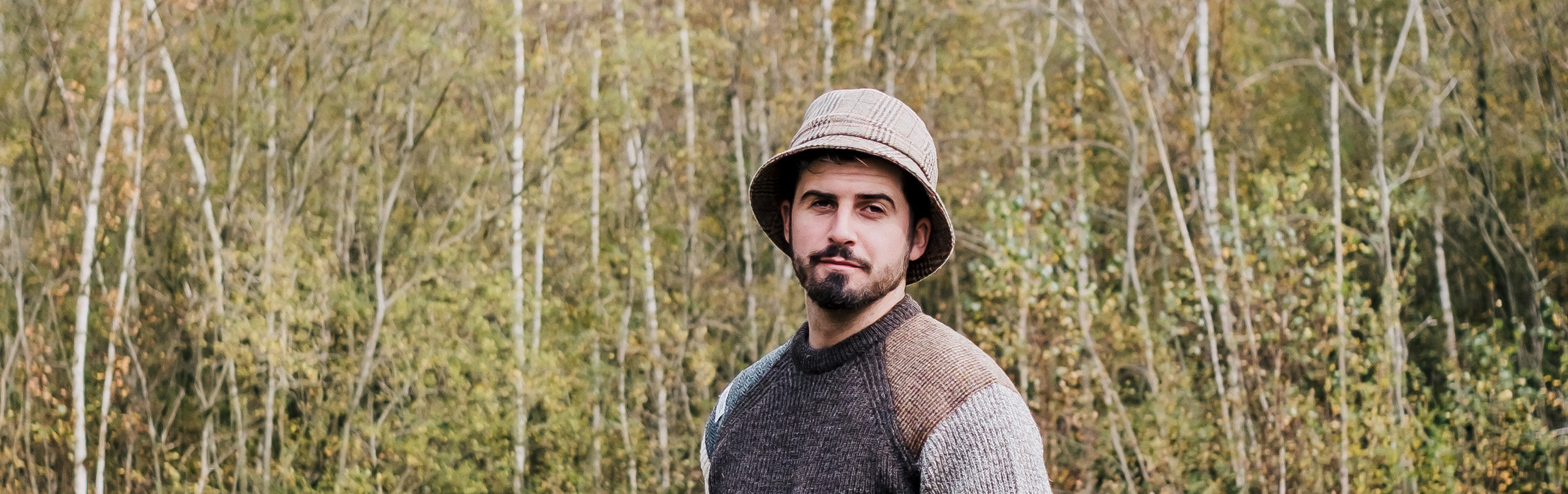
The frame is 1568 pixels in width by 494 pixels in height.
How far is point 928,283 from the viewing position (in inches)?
583

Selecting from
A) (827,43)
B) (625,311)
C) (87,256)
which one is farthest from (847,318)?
(827,43)

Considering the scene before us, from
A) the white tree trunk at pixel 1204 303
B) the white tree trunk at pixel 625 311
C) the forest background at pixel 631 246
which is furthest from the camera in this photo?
the white tree trunk at pixel 625 311

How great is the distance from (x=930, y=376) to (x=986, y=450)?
0.16 m

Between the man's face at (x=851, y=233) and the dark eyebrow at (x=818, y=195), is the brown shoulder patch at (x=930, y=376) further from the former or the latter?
the dark eyebrow at (x=818, y=195)

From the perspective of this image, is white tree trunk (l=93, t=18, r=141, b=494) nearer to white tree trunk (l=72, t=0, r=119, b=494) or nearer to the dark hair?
white tree trunk (l=72, t=0, r=119, b=494)

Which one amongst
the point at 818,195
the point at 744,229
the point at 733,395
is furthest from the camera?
the point at 744,229

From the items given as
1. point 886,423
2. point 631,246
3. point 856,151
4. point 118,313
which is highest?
point 856,151

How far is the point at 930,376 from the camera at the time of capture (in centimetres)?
176

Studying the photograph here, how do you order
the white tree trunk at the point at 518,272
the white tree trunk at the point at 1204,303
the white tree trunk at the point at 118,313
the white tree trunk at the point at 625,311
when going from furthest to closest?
1. the white tree trunk at the point at 625,311
2. the white tree trunk at the point at 518,272
3. the white tree trunk at the point at 118,313
4. the white tree trunk at the point at 1204,303

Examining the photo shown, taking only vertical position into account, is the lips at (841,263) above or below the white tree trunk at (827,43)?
below

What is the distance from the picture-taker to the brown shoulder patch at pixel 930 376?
1705mm

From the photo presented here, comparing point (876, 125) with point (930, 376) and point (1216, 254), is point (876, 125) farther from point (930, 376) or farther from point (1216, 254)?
point (1216, 254)

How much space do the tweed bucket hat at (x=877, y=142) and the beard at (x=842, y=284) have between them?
127 mm

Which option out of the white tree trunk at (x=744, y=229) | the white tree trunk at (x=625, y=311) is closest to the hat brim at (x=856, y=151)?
the white tree trunk at (x=625, y=311)
